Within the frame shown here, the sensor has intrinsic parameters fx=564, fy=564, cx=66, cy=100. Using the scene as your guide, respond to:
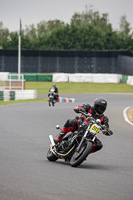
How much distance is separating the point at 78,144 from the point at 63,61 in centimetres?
5726

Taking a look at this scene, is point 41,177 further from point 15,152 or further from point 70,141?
point 15,152

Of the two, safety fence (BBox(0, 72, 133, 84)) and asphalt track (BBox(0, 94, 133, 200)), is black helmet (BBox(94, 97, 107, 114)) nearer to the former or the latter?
asphalt track (BBox(0, 94, 133, 200))

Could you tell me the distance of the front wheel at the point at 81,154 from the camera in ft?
28.1

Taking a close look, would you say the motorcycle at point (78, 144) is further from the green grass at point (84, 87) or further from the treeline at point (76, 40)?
the treeline at point (76, 40)

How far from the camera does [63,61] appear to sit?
6600cm

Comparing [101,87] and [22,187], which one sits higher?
[22,187]

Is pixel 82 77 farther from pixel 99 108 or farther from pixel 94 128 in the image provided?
pixel 94 128

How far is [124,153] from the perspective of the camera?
11180 mm

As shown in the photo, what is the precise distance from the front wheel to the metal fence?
55.0 metres

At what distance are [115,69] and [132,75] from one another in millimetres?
7553

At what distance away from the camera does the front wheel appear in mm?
8570

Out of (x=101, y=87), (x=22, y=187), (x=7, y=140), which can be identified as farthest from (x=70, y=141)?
(x=101, y=87)

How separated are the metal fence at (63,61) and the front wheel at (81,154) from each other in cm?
5497

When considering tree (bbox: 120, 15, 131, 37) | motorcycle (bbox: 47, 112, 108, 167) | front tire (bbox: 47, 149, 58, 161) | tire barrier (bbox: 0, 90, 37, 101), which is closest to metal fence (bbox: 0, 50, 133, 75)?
tire barrier (bbox: 0, 90, 37, 101)
